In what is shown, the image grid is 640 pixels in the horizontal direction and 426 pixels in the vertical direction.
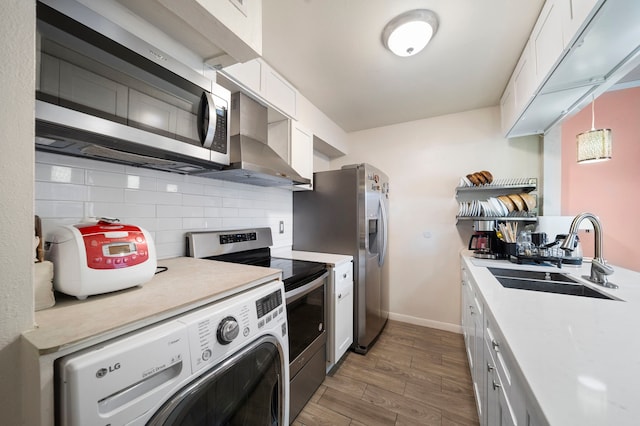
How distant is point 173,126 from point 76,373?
0.92m

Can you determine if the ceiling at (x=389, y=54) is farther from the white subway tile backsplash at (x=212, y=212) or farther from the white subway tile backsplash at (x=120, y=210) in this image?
the white subway tile backsplash at (x=120, y=210)

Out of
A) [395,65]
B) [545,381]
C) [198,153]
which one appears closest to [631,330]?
[545,381]

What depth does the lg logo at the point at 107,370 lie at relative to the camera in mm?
493

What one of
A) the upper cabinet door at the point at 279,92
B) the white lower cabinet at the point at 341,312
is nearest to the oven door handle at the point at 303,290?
the white lower cabinet at the point at 341,312

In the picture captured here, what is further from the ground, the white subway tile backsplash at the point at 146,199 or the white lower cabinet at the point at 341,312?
the white subway tile backsplash at the point at 146,199

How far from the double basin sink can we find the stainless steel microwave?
1874 mm

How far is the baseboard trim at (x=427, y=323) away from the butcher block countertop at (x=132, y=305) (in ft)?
7.61

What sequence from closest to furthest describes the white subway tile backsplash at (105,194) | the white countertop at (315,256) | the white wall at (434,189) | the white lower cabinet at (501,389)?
the white lower cabinet at (501,389) → the white subway tile backsplash at (105,194) → the white countertop at (315,256) → the white wall at (434,189)

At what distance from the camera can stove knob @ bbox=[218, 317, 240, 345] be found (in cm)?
75

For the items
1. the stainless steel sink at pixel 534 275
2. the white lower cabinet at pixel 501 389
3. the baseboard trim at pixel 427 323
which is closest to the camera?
the white lower cabinet at pixel 501 389

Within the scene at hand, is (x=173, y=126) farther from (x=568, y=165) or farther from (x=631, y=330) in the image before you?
(x=568, y=165)

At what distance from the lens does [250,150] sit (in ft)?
4.94

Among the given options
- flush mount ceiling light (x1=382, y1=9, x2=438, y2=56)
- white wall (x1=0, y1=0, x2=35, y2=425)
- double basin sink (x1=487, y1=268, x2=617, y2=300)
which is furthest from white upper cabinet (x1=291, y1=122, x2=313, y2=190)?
double basin sink (x1=487, y1=268, x2=617, y2=300)

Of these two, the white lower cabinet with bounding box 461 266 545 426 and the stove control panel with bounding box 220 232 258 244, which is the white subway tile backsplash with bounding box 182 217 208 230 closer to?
the stove control panel with bounding box 220 232 258 244
